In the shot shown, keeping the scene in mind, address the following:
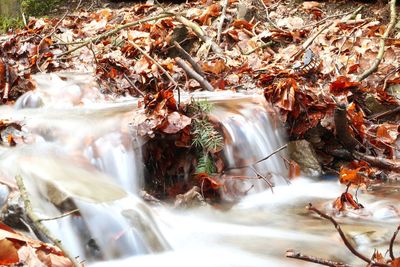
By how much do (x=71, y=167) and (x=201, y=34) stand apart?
10.9 ft

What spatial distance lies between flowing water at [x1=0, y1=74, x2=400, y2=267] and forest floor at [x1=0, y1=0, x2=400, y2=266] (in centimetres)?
15

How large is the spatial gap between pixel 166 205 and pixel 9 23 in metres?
6.70

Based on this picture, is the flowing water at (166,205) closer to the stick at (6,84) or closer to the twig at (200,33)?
the stick at (6,84)

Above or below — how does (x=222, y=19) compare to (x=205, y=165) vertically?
above

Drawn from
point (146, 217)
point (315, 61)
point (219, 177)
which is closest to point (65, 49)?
point (315, 61)

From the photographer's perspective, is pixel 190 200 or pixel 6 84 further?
pixel 6 84

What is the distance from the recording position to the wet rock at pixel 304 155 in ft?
12.0

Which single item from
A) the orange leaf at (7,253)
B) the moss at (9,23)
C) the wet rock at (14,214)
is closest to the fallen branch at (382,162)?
the wet rock at (14,214)

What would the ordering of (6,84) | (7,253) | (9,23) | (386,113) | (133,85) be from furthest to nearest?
1. (9,23)
2. (133,85)
3. (6,84)
4. (386,113)
5. (7,253)

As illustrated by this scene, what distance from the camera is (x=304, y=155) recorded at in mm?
3676

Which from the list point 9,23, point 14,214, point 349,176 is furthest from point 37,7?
point 14,214

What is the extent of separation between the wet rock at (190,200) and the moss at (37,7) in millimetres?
7356

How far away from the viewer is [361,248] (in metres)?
2.32

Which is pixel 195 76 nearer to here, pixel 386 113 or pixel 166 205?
pixel 386 113
